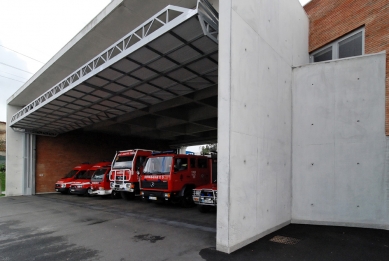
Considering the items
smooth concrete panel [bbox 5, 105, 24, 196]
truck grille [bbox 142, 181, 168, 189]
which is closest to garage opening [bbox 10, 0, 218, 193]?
smooth concrete panel [bbox 5, 105, 24, 196]

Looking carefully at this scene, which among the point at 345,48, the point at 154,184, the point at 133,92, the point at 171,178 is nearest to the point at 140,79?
the point at 133,92

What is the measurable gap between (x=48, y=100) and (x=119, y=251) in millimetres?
10102

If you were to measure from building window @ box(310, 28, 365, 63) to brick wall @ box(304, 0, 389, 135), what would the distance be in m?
0.19

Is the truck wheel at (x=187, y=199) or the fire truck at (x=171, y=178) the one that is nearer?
the fire truck at (x=171, y=178)

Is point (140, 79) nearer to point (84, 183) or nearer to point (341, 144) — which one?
point (341, 144)

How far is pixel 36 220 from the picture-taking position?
8969 mm

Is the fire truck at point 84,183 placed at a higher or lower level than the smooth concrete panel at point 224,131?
lower

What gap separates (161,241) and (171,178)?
4.44m

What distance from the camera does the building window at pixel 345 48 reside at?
27.2ft

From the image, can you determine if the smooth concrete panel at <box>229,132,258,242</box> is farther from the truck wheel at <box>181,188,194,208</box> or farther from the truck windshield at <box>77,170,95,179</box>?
the truck windshield at <box>77,170,95,179</box>

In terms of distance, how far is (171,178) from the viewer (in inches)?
413

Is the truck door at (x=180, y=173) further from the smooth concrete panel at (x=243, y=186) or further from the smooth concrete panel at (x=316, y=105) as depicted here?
the smooth concrete panel at (x=243, y=186)

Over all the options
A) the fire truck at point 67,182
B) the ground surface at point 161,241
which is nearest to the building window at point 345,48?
the ground surface at point 161,241

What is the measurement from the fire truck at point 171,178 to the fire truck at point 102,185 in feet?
15.4
